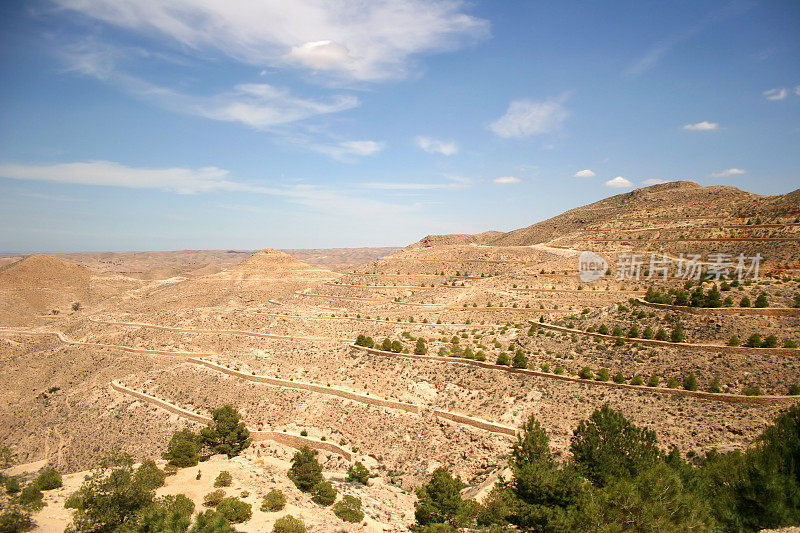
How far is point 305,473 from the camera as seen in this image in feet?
68.7

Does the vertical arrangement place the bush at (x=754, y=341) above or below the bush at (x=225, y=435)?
above

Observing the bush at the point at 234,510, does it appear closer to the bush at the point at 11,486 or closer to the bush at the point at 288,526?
the bush at the point at 288,526

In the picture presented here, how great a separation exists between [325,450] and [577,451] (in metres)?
14.8

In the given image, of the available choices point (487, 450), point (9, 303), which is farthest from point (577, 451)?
point (9, 303)

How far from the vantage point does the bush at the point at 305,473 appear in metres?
20.8

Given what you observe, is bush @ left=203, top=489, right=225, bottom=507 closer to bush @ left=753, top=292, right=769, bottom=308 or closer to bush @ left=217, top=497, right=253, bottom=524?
bush @ left=217, top=497, right=253, bottom=524

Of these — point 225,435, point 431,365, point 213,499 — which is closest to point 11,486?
point 213,499

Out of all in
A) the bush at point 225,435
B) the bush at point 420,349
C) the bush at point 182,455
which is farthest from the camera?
the bush at point 420,349

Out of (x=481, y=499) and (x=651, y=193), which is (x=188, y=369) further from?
(x=651, y=193)

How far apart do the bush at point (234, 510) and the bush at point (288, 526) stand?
4.68 ft

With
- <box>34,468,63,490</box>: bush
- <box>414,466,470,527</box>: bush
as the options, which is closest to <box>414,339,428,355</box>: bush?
<box>414,466,470,527</box>: bush

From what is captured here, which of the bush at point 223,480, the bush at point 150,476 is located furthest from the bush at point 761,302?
the bush at point 150,476

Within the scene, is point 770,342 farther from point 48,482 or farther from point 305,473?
point 48,482

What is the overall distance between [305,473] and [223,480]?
380cm
